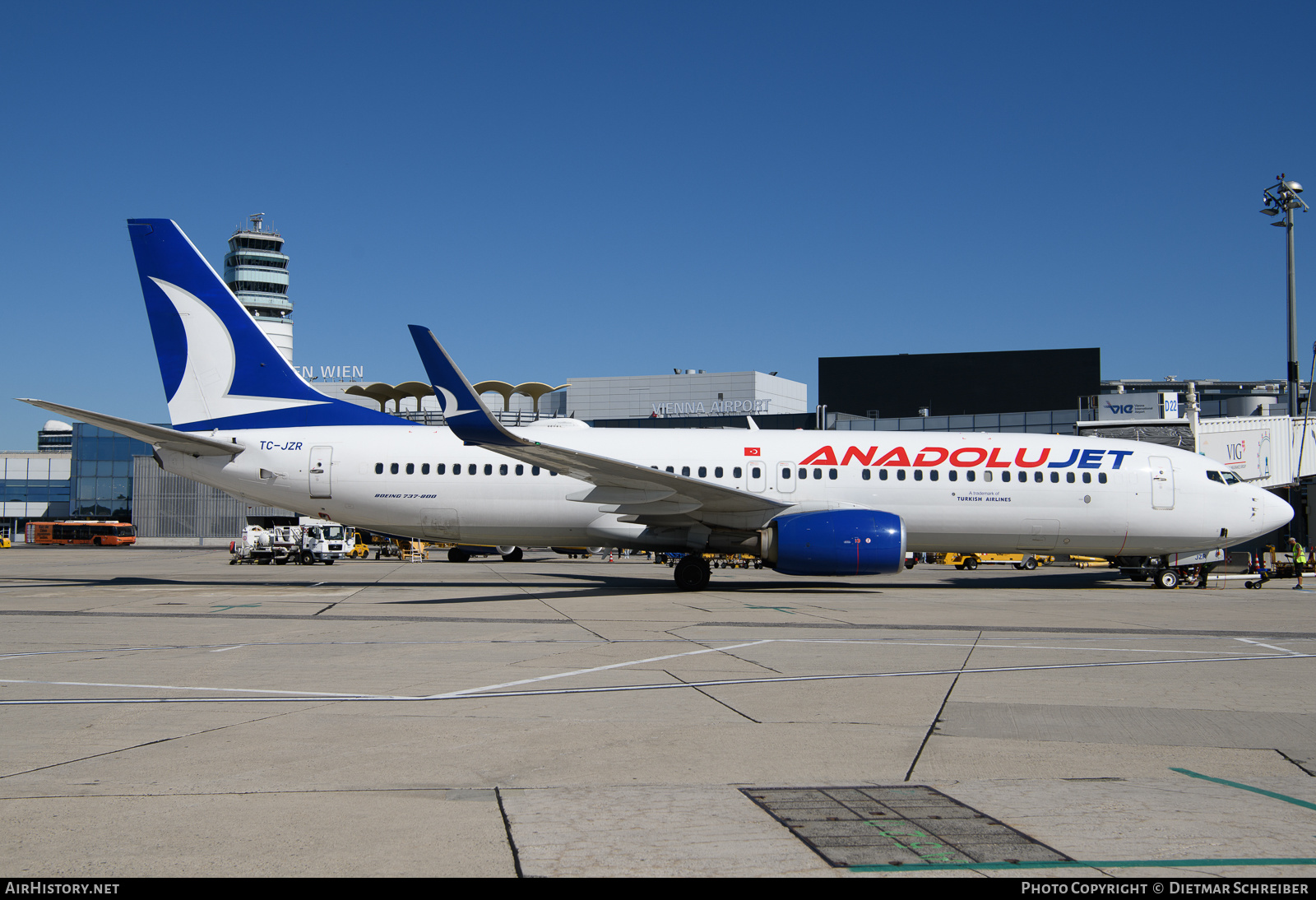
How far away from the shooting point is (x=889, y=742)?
611cm

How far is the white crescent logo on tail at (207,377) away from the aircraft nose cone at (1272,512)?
22.9m

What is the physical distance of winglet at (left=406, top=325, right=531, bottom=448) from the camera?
16.3 meters

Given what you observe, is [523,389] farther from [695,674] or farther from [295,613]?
[695,674]

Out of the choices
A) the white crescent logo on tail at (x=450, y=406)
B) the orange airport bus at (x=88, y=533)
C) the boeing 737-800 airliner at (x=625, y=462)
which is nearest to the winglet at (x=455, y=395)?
the white crescent logo on tail at (x=450, y=406)

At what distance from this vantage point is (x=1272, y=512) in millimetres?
21188

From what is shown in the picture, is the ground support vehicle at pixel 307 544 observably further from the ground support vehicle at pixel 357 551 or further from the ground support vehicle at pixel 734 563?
the ground support vehicle at pixel 734 563

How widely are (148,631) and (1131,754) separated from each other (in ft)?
38.6

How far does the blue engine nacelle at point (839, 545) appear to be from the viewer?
17.8m

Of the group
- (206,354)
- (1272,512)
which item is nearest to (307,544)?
(206,354)

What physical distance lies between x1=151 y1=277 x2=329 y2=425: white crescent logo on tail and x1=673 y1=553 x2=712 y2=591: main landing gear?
9875 mm

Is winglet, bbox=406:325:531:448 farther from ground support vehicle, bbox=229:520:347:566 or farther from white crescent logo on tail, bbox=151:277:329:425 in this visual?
ground support vehicle, bbox=229:520:347:566

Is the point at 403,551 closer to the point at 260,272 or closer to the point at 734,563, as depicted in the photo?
the point at 734,563

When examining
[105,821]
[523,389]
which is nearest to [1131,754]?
[105,821]

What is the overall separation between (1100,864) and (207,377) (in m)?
21.4
